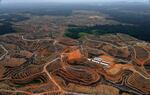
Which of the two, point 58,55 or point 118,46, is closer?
point 58,55

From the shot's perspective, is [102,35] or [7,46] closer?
[7,46]

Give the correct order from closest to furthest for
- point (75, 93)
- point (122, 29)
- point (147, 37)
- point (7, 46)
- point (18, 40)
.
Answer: point (75, 93)
point (7, 46)
point (18, 40)
point (147, 37)
point (122, 29)

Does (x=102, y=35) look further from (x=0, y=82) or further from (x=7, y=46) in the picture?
(x=0, y=82)

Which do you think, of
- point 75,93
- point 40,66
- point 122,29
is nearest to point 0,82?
point 40,66

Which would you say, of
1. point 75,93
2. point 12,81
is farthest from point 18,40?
point 75,93

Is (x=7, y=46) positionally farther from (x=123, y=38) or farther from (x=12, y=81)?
(x=123, y=38)

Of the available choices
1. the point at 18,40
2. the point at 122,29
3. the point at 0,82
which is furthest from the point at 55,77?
the point at 122,29

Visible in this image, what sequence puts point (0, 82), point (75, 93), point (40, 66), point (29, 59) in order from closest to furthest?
1. point (75, 93)
2. point (0, 82)
3. point (40, 66)
4. point (29, 59)

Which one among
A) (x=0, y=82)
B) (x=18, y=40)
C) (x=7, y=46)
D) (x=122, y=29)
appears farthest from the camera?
(x=122, y=29)

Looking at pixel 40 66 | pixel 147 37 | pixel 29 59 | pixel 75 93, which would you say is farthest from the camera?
pixel 147 37
